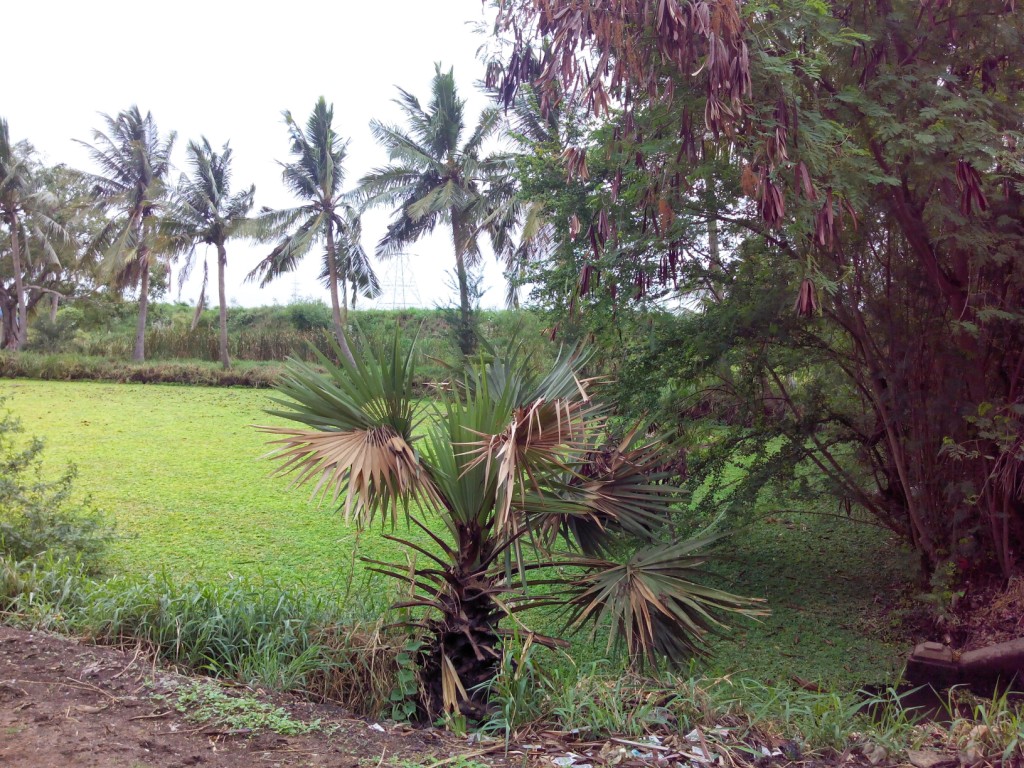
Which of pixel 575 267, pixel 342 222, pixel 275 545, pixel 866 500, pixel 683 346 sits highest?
pixel 342 222

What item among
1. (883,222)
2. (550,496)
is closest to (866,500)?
(883,222)

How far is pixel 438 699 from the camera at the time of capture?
13.7ft

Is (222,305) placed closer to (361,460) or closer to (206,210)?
(206,210)

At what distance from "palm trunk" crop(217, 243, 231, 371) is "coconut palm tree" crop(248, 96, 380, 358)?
4.55ft

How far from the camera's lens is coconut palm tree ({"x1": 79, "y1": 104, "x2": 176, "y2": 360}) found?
103 ft

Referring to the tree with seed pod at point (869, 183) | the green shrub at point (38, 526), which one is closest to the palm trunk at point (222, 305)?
the green shrub at point (38, 526)

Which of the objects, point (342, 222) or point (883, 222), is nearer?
point (883, 222)

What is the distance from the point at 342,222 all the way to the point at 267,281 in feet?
13.7

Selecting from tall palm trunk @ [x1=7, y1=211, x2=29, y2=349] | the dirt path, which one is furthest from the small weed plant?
tall palm trunk @ [x1=7, y1=211, x2=29, y2=349]

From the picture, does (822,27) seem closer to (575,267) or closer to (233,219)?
(575,267)

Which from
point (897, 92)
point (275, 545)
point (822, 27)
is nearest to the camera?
point (822, 27)

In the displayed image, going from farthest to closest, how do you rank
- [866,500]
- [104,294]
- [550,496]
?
1. [104,294]
2. [866,500]
3. [550,496]

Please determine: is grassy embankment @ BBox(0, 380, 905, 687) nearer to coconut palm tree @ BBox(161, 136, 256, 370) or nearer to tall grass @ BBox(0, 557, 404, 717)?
tall grass @ BBox(0, 557, 404, 717)

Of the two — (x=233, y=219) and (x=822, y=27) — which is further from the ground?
(x=233, y=219)
